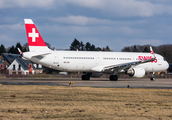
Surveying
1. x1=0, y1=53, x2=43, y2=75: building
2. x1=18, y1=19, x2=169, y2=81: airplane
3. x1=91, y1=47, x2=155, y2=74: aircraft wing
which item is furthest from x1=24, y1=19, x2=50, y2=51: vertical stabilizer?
x1=0, y1=53, x2=43, y2=75: building

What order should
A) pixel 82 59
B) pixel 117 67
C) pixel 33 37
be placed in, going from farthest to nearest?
pixel 82 59 → pixel 117 67 → pixel 33 37

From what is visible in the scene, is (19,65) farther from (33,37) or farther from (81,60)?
(81,60)

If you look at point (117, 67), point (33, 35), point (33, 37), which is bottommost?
point (117, 67)

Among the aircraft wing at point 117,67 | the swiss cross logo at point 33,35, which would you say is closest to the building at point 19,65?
the swiss cross logo at point 33,35

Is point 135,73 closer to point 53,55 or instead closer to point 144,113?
point 53,55

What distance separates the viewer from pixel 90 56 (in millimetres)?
37125

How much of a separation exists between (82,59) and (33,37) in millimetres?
7089

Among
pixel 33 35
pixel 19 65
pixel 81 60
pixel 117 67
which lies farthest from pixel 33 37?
pixel 19 65

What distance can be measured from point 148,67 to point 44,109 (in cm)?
3226

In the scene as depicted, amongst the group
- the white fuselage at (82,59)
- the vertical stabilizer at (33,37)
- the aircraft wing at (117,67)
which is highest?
the vertical stabilizer at (33,37)

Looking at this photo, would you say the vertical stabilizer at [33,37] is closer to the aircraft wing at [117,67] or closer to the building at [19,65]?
the aircraft wing at [117,67]

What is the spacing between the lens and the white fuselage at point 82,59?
34.4 meters

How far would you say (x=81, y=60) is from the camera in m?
36.2

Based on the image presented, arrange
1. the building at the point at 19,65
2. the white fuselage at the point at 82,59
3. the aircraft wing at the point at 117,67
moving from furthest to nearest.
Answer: the building at the point at 19,65
the aircraft wing at the point at 117,67
the white fuselage at the point at 82,59
